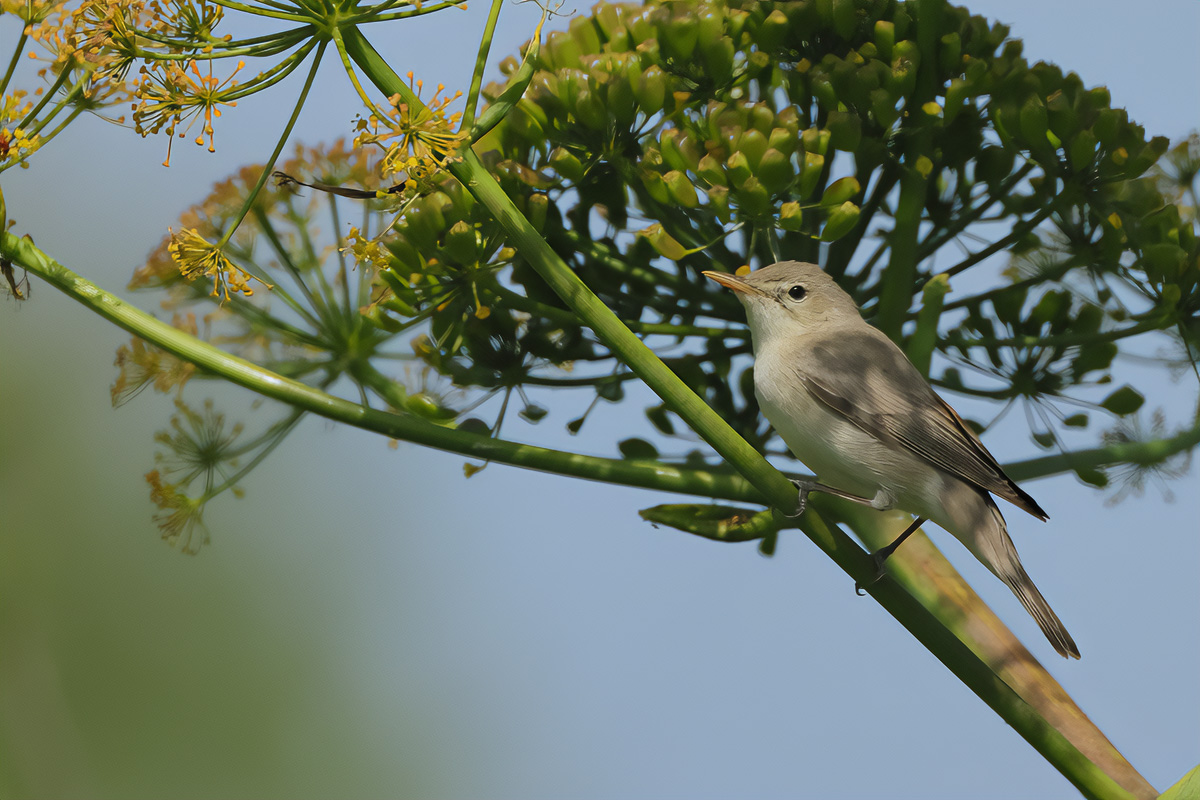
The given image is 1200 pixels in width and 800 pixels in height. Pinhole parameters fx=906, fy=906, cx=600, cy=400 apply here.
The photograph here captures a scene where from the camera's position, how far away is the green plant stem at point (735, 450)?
24.7 inches

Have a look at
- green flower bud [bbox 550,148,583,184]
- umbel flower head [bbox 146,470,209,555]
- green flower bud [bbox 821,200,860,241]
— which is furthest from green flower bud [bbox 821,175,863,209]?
umbel flower head [bbox 146,470,209,555]

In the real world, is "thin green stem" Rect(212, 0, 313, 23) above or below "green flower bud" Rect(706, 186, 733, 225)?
above

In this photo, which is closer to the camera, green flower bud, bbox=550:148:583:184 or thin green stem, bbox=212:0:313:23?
thin green stem, bbox=212:0:313:23

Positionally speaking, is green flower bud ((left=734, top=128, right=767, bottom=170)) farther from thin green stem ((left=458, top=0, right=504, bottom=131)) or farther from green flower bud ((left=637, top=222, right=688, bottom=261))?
thin green stem ((left=458, top=0, right=504, bottom=131))

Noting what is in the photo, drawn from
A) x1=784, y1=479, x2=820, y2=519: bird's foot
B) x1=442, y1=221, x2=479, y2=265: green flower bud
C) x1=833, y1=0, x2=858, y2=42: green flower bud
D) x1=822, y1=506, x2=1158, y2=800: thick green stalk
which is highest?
x1=442, y1=221, x2=479, y2=265: green flower bud

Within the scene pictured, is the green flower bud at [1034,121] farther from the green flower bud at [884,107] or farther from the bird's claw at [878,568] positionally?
the bird's claw at [878,568]

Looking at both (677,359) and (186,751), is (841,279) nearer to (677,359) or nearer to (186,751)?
(677,359)

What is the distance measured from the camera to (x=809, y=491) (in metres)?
0.76

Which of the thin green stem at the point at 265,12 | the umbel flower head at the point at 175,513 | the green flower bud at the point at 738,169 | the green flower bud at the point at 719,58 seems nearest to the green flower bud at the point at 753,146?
the green flower bud at the point at 738,169

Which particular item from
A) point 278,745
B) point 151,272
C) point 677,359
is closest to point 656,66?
point 677,359

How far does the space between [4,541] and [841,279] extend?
128 centimetres

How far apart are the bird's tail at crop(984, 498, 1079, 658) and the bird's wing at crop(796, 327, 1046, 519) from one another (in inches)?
1.7

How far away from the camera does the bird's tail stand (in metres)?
0.66

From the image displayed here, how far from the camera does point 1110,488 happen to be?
3.18 feet
